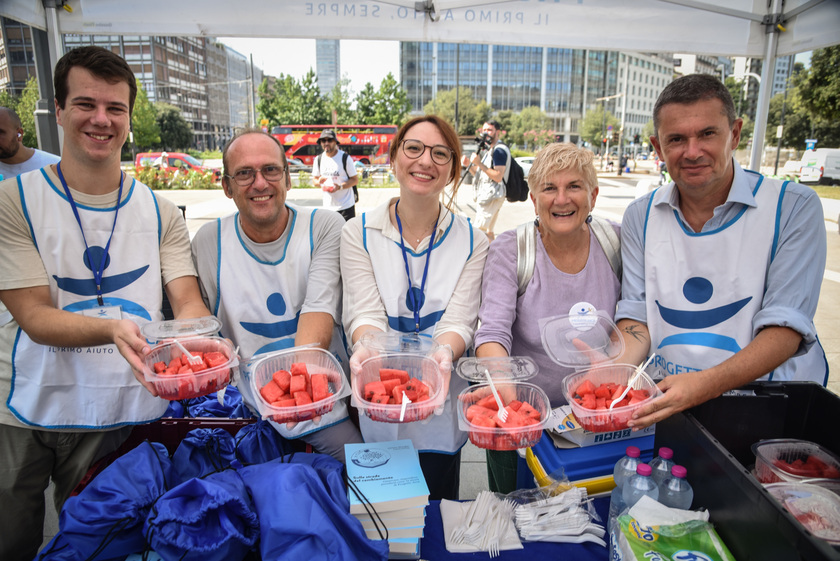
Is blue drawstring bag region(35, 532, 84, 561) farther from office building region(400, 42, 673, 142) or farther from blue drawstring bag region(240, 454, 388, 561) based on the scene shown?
office building region(400, 42, 673, 142)

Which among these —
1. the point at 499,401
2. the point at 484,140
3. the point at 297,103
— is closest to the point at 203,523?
the point at 499,401

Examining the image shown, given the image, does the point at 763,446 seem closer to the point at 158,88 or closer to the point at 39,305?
the point at 39,305

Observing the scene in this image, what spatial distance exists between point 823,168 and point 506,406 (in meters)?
33.1

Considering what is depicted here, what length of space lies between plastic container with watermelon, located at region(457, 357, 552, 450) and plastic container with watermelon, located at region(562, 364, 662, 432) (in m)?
0.12

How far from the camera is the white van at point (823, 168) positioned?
26141mm

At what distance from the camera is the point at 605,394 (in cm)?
182

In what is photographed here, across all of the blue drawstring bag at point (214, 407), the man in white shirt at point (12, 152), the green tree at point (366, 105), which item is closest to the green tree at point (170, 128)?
the green tree at point (366, 105)

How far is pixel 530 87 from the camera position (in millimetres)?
107438

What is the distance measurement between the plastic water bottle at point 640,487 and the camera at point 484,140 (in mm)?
7783

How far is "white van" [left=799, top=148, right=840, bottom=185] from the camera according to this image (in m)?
26.1

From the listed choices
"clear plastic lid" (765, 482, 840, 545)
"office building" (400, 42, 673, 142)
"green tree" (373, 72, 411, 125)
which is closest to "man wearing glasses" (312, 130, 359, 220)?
"clear plastic lid" (765, 482, 840, 545)

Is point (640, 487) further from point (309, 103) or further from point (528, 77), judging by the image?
point (528, 77)

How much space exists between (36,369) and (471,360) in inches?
73.0

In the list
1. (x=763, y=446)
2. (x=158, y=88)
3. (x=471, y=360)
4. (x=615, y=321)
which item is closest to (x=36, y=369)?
(x=471, y=360)
